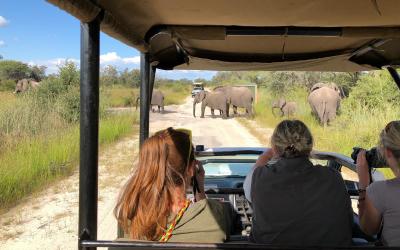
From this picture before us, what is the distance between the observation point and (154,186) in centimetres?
193

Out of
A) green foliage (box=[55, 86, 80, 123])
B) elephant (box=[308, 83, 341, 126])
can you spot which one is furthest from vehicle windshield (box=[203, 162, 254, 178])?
elephant (box=[308, 83, 341, 126])

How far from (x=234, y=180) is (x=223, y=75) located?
80737 millimetres

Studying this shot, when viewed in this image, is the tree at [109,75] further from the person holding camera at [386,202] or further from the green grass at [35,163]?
the person holding camera at [386,202]

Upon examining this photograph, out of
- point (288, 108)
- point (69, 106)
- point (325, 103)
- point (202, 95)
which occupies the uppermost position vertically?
point (202, 95)

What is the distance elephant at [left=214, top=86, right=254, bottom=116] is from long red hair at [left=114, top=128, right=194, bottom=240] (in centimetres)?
2471

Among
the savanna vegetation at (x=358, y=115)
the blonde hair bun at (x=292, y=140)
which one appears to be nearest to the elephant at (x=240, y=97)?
the savanna vegetation at (x=358, y=115)

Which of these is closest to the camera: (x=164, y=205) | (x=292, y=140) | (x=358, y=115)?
(x=164, y=205)

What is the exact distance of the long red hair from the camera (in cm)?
189

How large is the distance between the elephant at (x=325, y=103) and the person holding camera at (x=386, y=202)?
15444mm

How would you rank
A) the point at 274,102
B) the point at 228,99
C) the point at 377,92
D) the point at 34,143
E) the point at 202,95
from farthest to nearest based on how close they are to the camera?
1. the point at 202,95
2. the point at 228,99
3. the point at 274,102
4. the point at 377,92
5. the point at 34,143

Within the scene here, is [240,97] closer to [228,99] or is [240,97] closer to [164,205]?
[228,99]

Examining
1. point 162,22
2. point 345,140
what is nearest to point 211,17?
point 162,22

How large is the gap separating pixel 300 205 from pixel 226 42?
1.72 m

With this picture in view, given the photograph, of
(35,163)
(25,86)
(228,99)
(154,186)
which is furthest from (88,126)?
(228,99)
